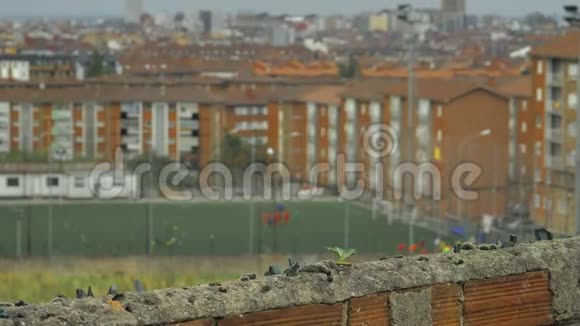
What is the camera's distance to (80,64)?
61344 millimetres

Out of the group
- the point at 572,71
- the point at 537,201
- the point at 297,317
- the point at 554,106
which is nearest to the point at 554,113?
the point at 554,106

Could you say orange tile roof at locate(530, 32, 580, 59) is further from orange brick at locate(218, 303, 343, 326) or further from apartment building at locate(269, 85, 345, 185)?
orange brick at locate(218, 303, 343, 326)

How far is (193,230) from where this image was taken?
2350 cm

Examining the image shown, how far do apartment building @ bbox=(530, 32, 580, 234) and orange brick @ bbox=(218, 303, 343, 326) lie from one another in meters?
21.2

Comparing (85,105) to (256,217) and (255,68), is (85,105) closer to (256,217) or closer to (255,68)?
(256,217)

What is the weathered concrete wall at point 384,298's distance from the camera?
2641mm

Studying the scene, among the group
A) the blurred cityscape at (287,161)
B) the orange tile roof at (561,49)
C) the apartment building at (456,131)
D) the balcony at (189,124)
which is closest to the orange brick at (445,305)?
the blurred cityscape at (287,161)

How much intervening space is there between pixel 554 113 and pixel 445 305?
24.7 m

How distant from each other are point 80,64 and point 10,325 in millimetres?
59401

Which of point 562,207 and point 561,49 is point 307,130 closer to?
point 561,49

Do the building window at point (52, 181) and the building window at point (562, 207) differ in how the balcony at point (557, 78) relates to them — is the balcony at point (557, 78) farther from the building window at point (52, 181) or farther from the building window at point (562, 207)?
the building window at point (52, 181)

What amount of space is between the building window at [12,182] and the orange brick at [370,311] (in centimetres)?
2452

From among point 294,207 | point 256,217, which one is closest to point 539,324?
point 256,217

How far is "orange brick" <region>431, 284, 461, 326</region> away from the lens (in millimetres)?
3037
